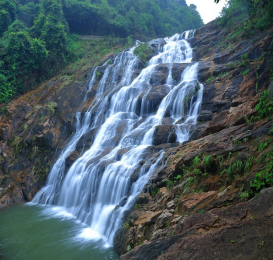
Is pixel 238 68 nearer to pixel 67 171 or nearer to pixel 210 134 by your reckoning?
pixel 210 134

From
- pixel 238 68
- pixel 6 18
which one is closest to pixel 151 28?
pixel 6 18

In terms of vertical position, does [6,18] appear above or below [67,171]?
above

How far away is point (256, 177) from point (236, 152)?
1.90 metres

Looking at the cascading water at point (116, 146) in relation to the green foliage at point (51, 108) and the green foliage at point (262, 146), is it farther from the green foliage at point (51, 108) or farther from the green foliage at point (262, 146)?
the green foliage at point (262, 146)

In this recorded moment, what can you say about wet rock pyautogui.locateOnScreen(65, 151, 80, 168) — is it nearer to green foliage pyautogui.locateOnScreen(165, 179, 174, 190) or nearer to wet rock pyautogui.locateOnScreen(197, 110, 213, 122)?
wet rock pyautogui.locateOnScreen(197, 110, 213, 122)

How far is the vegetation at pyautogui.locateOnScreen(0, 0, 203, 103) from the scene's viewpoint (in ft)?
77.4

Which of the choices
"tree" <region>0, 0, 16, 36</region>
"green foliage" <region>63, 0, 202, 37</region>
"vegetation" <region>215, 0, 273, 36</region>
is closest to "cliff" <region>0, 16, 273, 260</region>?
"vegetation" <region>215, 0, 273, 36</region>

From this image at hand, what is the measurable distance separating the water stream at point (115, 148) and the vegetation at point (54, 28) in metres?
7.36

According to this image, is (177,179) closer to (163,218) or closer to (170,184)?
(170,184)

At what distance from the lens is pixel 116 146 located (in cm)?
1494

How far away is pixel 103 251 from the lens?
9117mm

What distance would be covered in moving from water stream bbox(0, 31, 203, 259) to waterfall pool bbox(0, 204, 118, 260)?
25cm

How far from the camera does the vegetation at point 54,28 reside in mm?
23594

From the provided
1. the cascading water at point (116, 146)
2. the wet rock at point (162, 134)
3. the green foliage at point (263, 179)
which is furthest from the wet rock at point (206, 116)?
the green foliage at point (263, 179)
